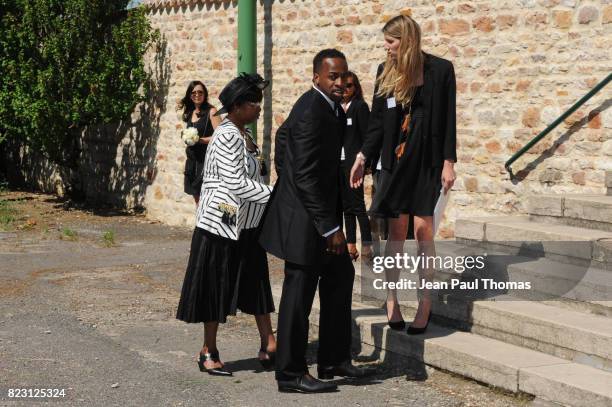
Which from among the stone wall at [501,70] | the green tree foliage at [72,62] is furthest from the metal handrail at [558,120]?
the green tree foliage at [72,62]

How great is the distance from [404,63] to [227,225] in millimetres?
1494

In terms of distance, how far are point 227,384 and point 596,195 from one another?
3.88 meters

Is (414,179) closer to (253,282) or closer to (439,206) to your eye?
(439,206)

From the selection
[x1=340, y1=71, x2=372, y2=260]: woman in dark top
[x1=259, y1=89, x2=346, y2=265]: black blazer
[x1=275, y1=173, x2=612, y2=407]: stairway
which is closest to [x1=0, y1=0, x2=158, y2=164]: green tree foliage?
[x1=340, y1=71, x2=372, y2=260]: woman in dark top

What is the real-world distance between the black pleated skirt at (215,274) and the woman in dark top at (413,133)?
84 cm

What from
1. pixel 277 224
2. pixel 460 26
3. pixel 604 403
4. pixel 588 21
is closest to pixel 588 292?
pixel 604 403

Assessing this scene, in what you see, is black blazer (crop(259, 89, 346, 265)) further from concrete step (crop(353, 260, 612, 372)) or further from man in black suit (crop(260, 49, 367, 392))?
concrete step (crop(353, 260, 612, 372))

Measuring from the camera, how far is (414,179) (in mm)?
6480

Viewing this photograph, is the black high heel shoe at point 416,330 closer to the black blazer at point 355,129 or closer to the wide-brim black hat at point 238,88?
the wide-brim black hat at point 238,88

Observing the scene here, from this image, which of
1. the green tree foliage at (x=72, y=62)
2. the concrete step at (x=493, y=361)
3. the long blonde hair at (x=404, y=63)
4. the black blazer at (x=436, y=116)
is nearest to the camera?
the concrete step at (x=493, y=361)

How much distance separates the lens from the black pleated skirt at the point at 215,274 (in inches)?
252

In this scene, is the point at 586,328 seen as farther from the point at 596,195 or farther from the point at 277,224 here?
the point at 596,195

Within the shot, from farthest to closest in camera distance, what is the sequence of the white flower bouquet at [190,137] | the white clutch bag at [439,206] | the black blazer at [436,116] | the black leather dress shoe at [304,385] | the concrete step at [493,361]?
the white flower bouquet at [190,137]
the white clutch bag at [439,206]
the black blazer at [436,116]
the black leather dress shoe at [304,385]
the concrete step at [493,361]

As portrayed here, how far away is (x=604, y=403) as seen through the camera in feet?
17.3
